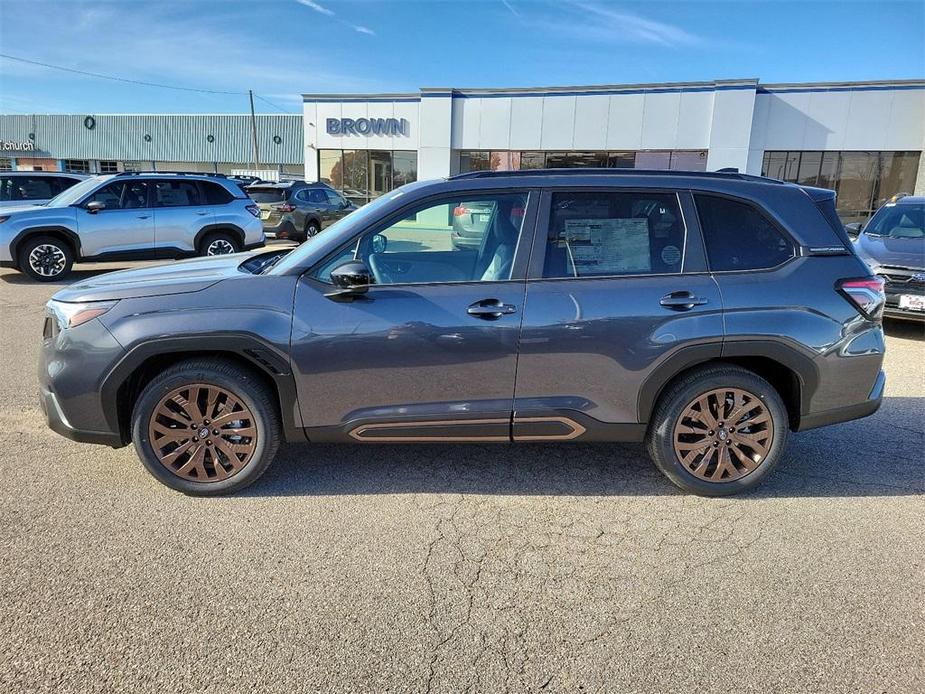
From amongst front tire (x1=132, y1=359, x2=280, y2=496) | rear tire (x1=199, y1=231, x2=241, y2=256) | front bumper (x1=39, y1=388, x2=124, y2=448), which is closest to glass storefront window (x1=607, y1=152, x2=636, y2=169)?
rear tire (x1=199, y1=231, x2=241, y2=256)

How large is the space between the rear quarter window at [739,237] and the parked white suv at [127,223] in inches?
401

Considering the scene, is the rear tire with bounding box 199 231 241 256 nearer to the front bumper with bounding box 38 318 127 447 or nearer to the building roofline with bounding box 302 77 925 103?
the front bumper with bounding box 38 318 127 447

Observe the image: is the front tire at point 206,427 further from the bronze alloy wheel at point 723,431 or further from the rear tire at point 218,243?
the rear tire at point 218,243

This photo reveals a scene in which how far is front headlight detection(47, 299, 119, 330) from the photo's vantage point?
3260mm

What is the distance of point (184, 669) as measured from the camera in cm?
223

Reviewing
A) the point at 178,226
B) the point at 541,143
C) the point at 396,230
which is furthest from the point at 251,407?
the point at 541,143

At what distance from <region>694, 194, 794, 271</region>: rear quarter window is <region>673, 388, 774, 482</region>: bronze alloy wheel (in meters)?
Answer: 0.74

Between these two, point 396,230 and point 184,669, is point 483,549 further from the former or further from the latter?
point 396,230

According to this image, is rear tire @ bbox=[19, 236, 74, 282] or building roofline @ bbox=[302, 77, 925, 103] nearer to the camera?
rear tire @ bbox=[19, 236, 74, 282]

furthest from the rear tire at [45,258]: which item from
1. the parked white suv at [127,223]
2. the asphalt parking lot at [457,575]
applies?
the asphalt parking lot at [457,575]

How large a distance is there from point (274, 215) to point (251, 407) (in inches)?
495

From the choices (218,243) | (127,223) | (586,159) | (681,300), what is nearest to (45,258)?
(127,223)

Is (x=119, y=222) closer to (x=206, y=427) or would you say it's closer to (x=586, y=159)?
(x=206, y=427)

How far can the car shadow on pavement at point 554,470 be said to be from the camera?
3635mm
